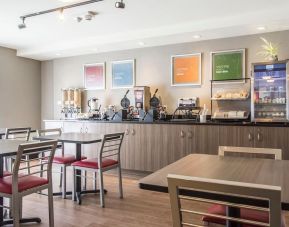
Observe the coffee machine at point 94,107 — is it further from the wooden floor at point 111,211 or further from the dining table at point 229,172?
the dining table at point 229,172

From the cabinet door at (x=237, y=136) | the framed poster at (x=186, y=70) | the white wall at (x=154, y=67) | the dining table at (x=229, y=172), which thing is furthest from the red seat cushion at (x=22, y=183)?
the framed poster at (x=186, y=70)

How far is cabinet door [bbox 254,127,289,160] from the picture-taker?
3902 millimetres

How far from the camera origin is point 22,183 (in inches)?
98.7

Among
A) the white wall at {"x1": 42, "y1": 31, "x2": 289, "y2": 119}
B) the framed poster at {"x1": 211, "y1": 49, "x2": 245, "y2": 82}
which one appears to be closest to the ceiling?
the white wall at {"x1": 42, "y1": 31, "x2": 289, "y2": 119}

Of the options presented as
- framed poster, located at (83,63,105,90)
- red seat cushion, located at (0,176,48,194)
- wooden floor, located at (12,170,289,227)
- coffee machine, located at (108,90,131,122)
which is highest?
framed poster, located at (83,63,105,90)

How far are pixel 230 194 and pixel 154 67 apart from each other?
4.59 m

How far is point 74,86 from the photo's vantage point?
6.62 m

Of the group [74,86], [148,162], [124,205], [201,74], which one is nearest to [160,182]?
[124,205]

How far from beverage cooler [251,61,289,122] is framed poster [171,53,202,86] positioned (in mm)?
1055

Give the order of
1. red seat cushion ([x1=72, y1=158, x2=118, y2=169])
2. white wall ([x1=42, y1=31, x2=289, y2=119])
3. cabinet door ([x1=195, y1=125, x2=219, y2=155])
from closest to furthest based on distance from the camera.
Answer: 1. red seat cushion ([x1=72, y1=158, x2=118, y2=169])
2. cabinet door ([x1=195, y1=125, x2=219, y2=155])
3. white wall ([x1=42, y1=31, x2=289, y2=119])

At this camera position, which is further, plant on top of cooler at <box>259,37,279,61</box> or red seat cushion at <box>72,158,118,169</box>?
plant on top of cooler at <box>259,37,279,61</box>

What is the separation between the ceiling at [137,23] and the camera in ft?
12.7

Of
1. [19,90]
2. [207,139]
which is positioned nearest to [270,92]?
[207,139]

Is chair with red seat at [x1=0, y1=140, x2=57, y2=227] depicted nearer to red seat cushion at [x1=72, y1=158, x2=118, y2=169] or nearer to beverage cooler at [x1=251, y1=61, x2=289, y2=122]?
red seat cushion at [x1=72, y1=158, x2=118, y2=169]
